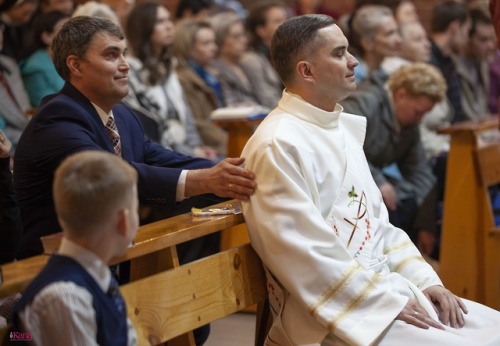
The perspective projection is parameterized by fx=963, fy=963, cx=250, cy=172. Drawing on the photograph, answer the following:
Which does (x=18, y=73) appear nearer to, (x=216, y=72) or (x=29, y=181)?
(x=216, y=72)

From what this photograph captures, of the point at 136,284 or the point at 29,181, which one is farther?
the point at 29,181

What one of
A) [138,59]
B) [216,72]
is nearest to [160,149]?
[138,59]

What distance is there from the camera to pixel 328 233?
9.69 feet

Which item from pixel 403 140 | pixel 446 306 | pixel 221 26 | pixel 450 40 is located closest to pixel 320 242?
pixel 446 306

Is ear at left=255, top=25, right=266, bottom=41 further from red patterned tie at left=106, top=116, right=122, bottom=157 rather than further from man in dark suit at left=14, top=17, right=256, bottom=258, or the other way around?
red patterned tie at left=106, top=116, right=122, bottom=157

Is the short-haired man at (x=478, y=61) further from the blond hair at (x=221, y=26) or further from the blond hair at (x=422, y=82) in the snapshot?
the blond hair at (x=422, y=82)

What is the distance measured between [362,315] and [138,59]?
151 inches

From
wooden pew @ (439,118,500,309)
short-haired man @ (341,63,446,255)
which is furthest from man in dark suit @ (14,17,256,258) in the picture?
short-haired man @ (341,63,446,255)

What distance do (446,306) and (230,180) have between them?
2.74 ft

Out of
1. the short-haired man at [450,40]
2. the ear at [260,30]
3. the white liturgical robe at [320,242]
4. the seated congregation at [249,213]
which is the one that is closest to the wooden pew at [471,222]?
the seated congregation at [249,213]

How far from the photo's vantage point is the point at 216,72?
7.30 meters

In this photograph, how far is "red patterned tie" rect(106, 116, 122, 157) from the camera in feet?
10.9

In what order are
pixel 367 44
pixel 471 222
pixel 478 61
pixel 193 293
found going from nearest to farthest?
pixel 193 293
pixel 471 222
pixel 367 44
pixel 478 61

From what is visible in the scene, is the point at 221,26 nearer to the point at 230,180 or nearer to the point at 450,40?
the point at 450,40
